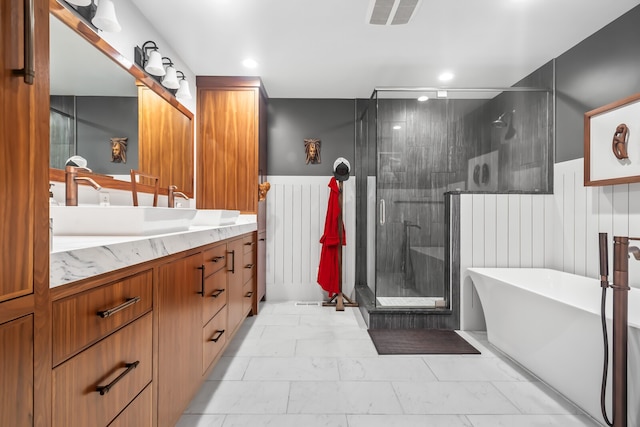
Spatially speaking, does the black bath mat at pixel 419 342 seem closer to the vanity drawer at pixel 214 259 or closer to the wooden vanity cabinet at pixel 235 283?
the wooden vanity cabinet at pixel 235 283

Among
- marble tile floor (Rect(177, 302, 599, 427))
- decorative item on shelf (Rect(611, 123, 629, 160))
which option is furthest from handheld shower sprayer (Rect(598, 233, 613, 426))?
decorative item on shelf (Rect(611, 123, 629, 160))

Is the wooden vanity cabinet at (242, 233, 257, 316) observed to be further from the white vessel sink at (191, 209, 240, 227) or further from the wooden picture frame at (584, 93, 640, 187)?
the wooden picture frame at (584, 93, 640, 187)

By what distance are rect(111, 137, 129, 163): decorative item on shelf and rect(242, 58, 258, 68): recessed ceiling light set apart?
1.37 m

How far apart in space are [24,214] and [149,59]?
219 cm

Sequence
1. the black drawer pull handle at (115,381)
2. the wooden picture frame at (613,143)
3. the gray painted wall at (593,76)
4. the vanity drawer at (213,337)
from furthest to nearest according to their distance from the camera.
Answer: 1. the gray painted wall at (593,76)
2. the wooden picture frame at (613,143)
3. the vanity drawer at (213,337)
4. the black drawer pull handle at (115,381)

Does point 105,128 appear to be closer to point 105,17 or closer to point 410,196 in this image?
point 105,17

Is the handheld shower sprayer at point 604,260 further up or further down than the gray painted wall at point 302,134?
further down

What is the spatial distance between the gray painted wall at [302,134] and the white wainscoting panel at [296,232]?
0.15 meters

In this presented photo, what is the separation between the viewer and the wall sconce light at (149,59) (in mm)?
2299

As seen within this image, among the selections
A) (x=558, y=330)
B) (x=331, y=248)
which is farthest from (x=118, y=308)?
(x=331, y=248)

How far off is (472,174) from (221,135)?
2.48 metres

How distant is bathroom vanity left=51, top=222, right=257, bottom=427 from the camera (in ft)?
2.48

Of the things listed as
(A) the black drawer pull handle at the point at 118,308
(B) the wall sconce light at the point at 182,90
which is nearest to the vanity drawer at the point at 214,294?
(A) the black drawer pull handle at the point at 118,308

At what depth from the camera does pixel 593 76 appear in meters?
2.54
